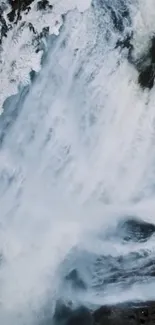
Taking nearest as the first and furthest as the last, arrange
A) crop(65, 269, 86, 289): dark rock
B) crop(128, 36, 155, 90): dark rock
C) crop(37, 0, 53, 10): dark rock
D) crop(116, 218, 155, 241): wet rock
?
1. crop(37, 0, 53, 10): dark rock
2. crop(128, 36, 155, 90): dark rock
3. crop(116, 218, 155, 241): wet rock
4. crop(65, 269, 86, 289): dark rock

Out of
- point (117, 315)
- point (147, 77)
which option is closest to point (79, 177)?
point (147, 77)

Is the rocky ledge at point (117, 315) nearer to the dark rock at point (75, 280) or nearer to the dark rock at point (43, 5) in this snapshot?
the dark rock at point (75, 280)

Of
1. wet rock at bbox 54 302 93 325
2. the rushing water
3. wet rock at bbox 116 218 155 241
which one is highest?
the rushing water

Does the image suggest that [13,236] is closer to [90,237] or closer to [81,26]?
[90,237]

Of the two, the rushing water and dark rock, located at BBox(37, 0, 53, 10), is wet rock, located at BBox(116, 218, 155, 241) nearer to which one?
the rushing water

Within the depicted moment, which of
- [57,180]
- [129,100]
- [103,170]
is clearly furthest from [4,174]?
[129,100]

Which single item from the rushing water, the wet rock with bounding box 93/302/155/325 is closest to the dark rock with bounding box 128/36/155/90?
the rushing water
